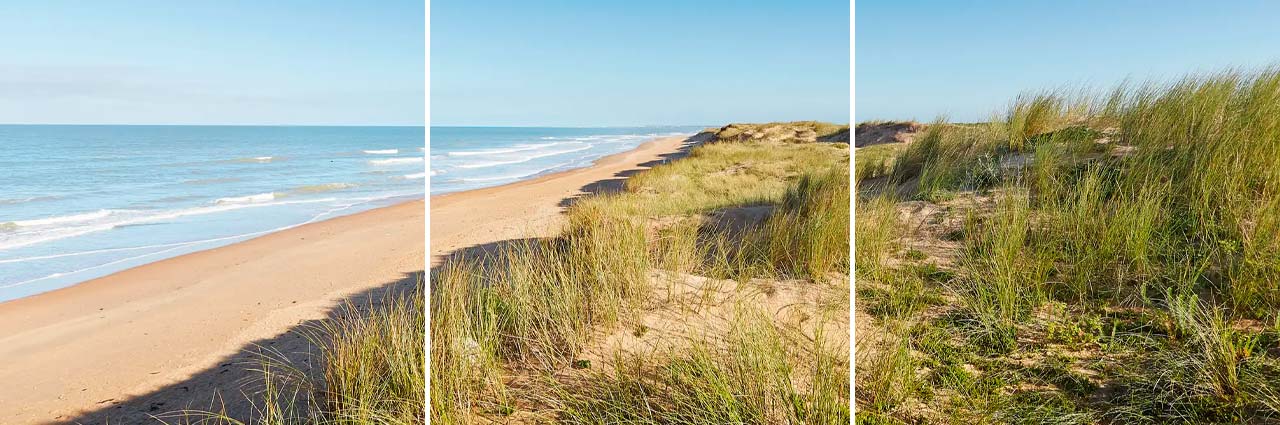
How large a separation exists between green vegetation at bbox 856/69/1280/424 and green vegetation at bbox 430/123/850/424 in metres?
0.40

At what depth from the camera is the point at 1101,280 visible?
5000mm

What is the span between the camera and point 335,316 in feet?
25.2

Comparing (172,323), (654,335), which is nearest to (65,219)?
(172,323)

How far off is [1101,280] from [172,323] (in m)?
10.1

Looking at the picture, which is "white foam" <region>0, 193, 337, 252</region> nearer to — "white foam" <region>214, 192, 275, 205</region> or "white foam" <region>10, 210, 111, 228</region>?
"white foam" <region>214, 192, 275, 205</region>

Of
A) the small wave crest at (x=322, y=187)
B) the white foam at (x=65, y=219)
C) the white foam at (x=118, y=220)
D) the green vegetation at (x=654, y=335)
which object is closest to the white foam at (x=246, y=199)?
the white foam at (x=118, y=220)

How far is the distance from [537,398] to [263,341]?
16.4 ft

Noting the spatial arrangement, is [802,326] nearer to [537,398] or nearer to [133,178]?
[537,398]

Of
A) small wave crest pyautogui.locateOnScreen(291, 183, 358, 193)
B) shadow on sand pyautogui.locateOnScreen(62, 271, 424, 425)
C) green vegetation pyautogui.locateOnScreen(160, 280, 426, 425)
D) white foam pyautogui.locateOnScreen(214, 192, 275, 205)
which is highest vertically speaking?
small wave crest pyautogui.locateOnScreen(291, 183, 358, 193)

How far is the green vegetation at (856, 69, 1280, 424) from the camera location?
11.3 ft

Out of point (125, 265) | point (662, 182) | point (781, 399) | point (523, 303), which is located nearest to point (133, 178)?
point (125, 265)

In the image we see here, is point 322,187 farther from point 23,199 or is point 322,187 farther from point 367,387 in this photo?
point 367,387

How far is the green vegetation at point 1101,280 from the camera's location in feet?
11.3

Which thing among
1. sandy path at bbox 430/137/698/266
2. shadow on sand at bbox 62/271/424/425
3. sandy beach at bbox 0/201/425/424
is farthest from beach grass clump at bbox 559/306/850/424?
sandy path at bbox 430/137/698/266
